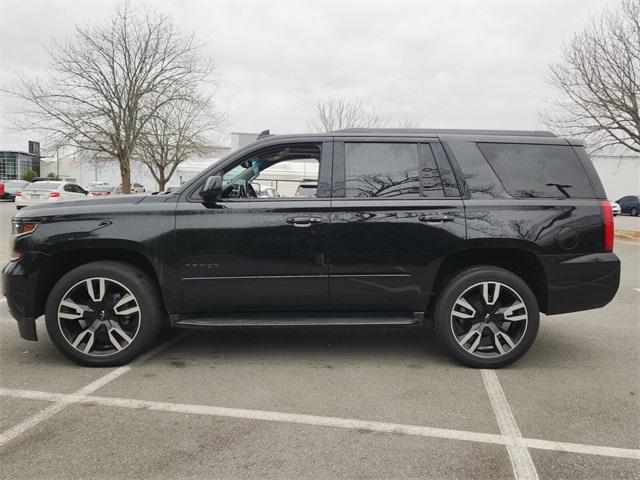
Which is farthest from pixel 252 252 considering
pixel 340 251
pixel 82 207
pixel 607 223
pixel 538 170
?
pixel 607 223

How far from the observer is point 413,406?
3145mm

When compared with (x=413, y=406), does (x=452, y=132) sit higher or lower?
higher

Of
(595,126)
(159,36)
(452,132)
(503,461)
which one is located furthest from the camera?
(159,36)

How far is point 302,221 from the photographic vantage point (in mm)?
3713

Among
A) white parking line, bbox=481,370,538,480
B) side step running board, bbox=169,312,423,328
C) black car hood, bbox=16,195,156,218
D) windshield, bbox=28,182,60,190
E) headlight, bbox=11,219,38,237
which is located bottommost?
white parking line, bbox=481,370,538,480

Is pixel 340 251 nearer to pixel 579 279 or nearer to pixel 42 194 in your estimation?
pixel 579 279

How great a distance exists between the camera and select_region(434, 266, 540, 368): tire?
375 cm

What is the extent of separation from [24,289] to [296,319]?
2.17 meters

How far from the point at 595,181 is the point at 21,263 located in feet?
15.5

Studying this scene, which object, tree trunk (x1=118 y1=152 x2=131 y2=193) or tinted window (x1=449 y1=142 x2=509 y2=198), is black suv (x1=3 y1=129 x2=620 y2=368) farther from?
tree trunk (x1=118 y1=152 x2=131 y2=193)

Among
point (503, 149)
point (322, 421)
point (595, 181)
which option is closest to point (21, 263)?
point (322, 421)

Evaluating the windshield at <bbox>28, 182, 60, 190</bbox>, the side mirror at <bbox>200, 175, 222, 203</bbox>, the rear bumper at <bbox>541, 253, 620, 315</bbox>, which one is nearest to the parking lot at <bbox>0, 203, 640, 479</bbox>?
the rear bumper at <bbox>541, 253, 620, 315</bbox>

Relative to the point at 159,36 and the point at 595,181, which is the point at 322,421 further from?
the point at 159,36

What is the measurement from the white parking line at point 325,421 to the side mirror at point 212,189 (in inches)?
61.2
